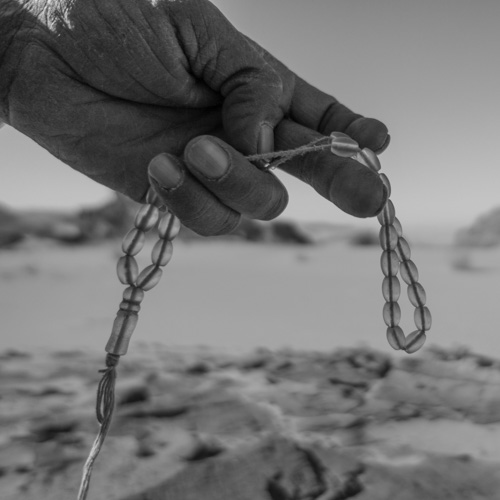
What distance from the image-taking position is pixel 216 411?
125cm

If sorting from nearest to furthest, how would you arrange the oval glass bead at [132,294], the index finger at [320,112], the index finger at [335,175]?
the index finger at [335,175]
the oval glass bead at [132,294]
the index finger at [320,112]

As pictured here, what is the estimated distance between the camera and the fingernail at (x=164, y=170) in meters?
0.61

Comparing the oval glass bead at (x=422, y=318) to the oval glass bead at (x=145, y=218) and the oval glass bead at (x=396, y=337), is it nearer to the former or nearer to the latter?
the oval glass bead at (x=396, y=337)

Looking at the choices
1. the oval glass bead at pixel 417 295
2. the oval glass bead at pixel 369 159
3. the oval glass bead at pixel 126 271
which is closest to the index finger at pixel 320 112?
the oval glass bead at pixel 369 159

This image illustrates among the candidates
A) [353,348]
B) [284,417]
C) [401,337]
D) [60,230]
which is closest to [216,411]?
[284,417]

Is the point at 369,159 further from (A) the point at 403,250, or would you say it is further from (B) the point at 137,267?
(B) the point at 137,267

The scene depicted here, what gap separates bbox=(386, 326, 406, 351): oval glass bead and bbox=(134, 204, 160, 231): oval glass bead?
32 cm

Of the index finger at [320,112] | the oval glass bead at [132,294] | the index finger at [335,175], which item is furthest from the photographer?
the index finger at [320,112]

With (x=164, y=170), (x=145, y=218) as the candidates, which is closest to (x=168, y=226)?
(x=145, y=218)

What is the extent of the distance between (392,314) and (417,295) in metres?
0.04

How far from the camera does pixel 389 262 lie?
2.27 ft

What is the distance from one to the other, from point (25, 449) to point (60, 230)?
129cm

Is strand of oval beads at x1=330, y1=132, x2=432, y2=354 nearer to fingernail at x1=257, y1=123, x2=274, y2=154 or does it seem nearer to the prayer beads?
fingernail at x1=257, y1=123, x2=274, y2=154

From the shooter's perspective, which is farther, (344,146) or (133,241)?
(133,241)
